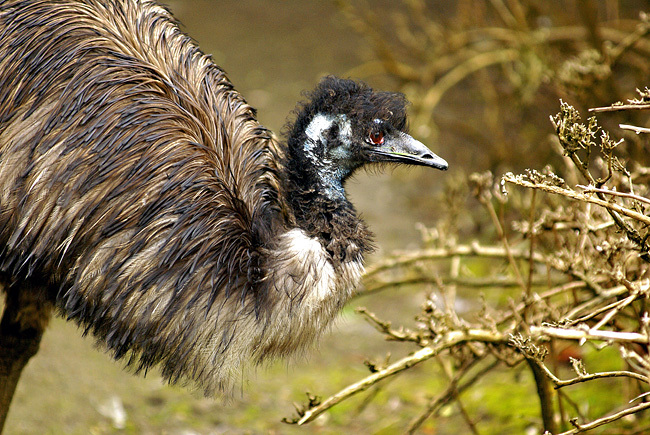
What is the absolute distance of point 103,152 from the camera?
2.73 m

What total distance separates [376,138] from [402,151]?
11 cm

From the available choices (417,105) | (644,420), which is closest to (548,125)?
(417,105)

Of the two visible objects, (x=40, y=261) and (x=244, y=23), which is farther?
(x=244, y=23)

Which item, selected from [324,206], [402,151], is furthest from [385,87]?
[324,206]

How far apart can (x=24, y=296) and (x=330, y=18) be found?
6831 mm

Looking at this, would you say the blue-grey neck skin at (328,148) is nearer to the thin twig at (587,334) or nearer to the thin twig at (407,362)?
the thin twig at (407,362)

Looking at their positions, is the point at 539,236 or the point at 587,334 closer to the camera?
the point at 587,334

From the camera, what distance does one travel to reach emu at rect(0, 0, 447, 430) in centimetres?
263

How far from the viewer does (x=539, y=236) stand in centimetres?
371

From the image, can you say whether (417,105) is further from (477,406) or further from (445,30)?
(477,406)

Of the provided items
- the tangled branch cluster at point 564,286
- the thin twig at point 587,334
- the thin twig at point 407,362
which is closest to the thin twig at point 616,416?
the tangled branch cluster at point 564,286

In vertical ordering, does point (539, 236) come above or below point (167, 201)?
above

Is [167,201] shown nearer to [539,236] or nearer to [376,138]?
[376,138]

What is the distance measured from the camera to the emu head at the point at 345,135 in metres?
2.83
